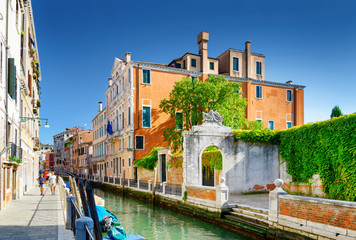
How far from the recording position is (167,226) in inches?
440

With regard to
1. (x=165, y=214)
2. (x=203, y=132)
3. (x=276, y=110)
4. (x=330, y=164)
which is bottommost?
(x=165, y=214)

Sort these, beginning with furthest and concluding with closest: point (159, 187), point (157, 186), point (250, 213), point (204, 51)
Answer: point (204, 51), point (157, 186), point (159, 187), point (250, 213)

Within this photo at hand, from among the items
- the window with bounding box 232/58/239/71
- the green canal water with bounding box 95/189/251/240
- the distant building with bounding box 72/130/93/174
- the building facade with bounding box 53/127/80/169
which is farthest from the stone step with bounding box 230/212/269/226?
the building facade with bounding box 53/127/80/169

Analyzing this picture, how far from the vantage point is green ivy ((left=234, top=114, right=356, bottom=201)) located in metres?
10.2

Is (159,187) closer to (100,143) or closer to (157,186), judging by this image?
(157,186)

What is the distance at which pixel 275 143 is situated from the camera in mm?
15242

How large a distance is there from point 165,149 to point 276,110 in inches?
561

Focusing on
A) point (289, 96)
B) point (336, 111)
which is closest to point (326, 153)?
point (336, 111)

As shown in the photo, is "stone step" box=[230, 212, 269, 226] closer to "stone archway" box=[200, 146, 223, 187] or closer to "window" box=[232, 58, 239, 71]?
"stone archway" box=[200, 146, 223, 187]

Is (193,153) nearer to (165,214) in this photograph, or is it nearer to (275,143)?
(165,214)

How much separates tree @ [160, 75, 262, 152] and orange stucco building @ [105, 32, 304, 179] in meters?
1.68

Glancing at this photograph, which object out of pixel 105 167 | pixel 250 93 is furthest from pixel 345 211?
pixel 105 167

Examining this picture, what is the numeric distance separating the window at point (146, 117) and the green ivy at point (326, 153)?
1180cm

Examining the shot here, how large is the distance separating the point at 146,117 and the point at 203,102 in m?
Answer: 5.14
